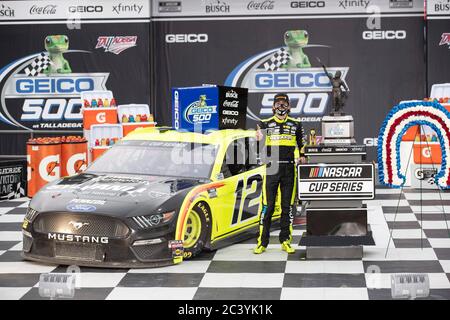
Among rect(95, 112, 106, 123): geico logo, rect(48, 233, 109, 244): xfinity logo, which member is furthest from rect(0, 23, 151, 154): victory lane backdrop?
rect(48, 233, 109, 244): xfinity logo

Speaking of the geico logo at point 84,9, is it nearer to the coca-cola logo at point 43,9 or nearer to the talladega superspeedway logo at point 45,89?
the coca-cola logo at point 43,9

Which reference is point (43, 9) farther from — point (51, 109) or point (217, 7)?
point (217, 7)

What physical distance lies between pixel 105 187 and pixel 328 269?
8.06 feet

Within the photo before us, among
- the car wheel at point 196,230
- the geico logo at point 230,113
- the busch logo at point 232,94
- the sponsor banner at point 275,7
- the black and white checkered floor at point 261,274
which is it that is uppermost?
the sponsor banner at point 275,7

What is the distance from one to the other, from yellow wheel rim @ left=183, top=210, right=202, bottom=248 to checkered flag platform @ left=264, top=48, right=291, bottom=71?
8.99m

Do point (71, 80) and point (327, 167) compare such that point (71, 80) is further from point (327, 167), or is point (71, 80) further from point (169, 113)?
point (327, 167)

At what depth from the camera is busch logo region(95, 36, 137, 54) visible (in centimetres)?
1814

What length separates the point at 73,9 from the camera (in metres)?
18.2

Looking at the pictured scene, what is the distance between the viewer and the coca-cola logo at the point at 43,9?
60.1 feet

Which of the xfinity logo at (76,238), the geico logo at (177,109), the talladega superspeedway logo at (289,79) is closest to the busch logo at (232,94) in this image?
the geico logo at (177,109)

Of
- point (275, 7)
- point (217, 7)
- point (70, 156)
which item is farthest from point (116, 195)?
point (275, 7)

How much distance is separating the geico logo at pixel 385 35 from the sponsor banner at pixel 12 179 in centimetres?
722

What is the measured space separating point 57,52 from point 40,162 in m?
4.61

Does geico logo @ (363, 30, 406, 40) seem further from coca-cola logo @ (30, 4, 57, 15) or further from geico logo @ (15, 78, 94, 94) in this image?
coca-cola logo @ (30, 4, 57, 15)
